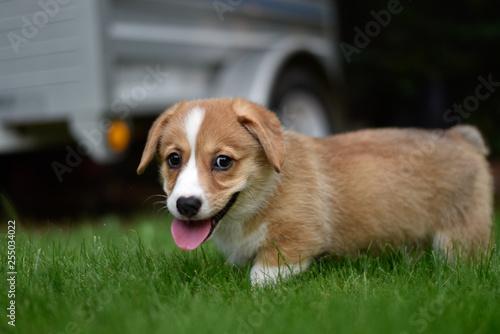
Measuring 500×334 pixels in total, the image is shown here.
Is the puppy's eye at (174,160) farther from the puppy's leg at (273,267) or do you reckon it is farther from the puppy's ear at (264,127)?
the puppy's leg at (273,267)

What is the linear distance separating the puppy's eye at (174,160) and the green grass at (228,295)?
55cm

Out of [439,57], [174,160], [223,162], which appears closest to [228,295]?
[223,162]

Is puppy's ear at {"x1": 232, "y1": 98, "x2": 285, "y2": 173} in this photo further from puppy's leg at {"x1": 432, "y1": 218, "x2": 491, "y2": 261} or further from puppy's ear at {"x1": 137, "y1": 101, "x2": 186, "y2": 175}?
puppy's leg at {"x1": 432, "y1": 218, "x2": 491, "y2": 261}

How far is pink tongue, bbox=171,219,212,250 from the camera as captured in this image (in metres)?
3.17

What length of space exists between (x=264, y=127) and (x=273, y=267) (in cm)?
78

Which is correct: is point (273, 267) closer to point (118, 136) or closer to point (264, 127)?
point (264, 127)

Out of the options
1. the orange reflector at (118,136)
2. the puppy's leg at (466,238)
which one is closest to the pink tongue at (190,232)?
the puppy's leg at (466,238)

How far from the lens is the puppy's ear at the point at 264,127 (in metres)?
3.20

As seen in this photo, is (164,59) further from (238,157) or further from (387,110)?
(387,110)

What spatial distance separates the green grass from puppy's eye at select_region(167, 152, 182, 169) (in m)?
0.55

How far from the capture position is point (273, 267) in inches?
130

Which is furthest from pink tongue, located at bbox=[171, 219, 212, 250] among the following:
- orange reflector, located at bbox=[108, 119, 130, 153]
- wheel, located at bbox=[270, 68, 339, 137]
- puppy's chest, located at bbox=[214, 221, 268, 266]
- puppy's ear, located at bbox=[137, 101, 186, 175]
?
wheel, located at bbox=[270, 68, 339, 137]

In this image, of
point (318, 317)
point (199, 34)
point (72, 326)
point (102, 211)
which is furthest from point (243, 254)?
point (102, 211)

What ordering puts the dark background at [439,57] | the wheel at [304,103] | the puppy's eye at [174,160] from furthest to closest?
the dark background at [439,57] < the wheel at [304,103] < the puppy's eye at [174,160]
